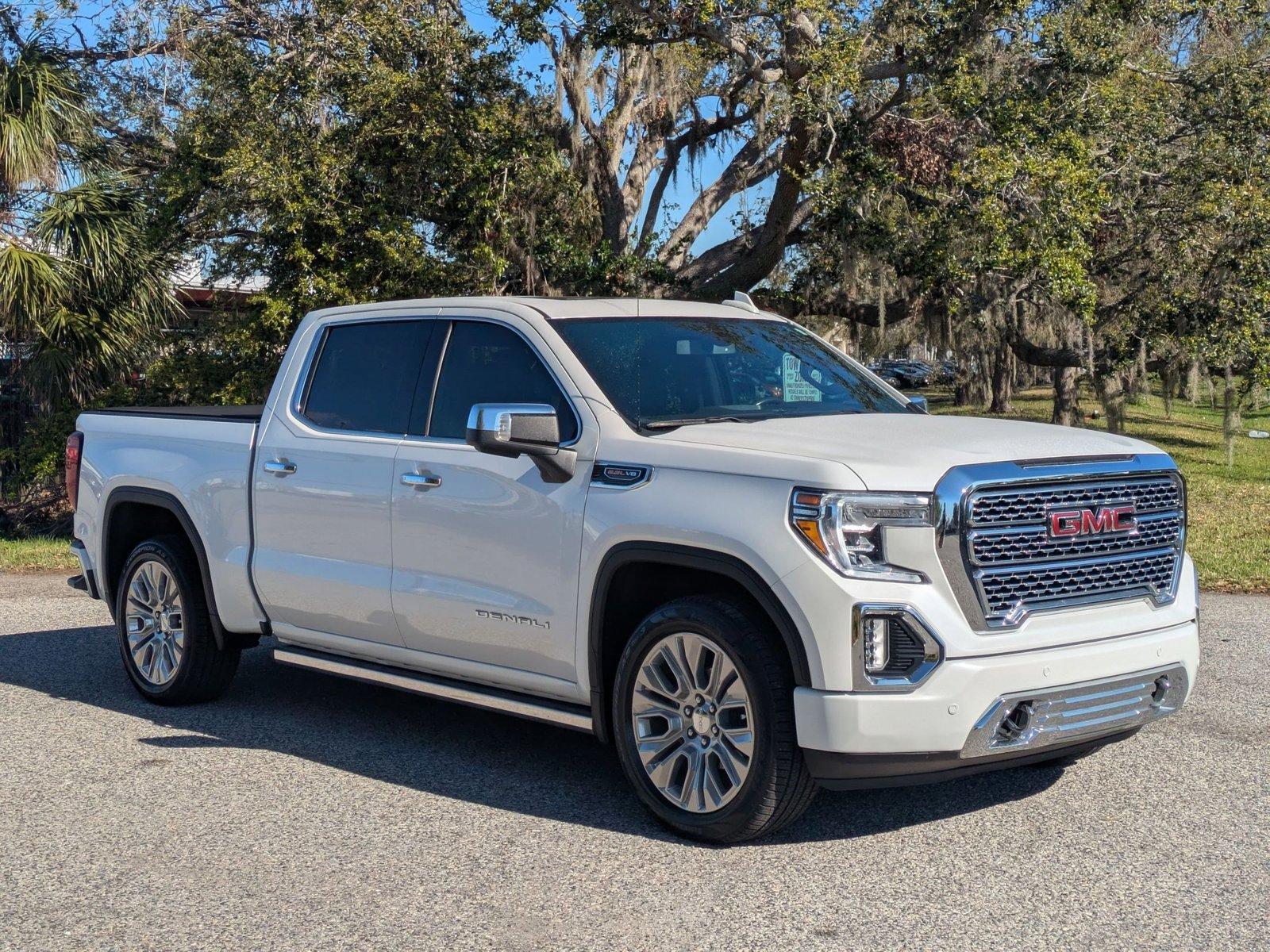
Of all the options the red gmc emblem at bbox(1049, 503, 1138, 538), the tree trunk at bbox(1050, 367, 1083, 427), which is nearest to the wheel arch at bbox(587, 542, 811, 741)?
the red gmc emblem at bbox(1049, 503, 1138, 538)

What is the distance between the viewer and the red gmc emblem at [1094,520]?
196 inches

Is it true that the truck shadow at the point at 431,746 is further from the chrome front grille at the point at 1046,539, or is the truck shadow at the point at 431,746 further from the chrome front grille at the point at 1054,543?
the chrome front grille at the point at 1054,543

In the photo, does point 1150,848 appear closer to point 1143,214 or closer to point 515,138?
point 515,138

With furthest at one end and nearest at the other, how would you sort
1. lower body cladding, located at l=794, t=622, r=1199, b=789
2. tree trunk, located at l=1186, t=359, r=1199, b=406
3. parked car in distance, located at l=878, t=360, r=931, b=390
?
parked car in distance, located at l=878, t=360, r=931, b=390, tree trunk, located at l=1186, t=359, r=1199, b=406, lower body cladding, located at l=794, t=622, r=1199, b=789

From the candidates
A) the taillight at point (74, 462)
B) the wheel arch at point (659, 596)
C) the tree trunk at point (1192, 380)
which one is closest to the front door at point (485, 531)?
the wheel arch at point (659, 596)

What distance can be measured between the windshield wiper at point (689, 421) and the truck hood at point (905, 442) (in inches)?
2.6

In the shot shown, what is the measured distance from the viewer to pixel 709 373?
241 inches

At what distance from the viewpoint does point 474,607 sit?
5.86 metres

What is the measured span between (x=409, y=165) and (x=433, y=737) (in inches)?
396

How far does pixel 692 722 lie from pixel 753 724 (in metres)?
0.30

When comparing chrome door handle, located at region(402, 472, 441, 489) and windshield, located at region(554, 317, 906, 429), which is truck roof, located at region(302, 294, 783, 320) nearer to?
windshield, located at region(554, 317, 906, 429)

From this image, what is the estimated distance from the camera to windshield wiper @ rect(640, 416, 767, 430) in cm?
555

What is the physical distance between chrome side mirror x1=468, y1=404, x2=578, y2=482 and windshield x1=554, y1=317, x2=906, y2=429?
31 centimetres

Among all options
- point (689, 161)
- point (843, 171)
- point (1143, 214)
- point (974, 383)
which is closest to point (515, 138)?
point (843, 171)
